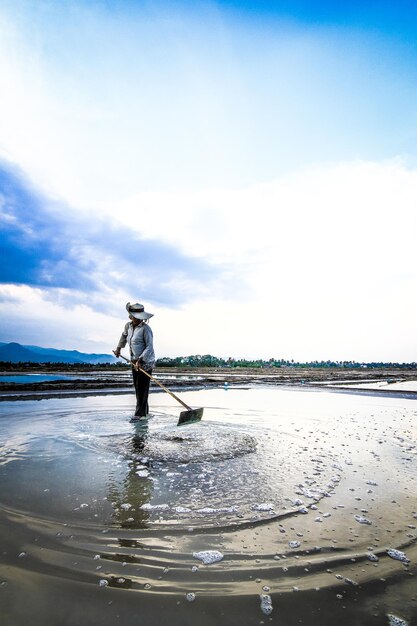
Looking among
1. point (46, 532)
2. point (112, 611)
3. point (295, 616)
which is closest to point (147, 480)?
point (46, 532)

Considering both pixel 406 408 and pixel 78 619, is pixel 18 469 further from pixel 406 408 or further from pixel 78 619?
pixel 406 408

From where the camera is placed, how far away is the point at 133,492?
3600 mm

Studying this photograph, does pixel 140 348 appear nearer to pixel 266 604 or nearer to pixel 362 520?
pixel 362 520

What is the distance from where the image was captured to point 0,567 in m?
2.18

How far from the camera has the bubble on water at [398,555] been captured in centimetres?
242

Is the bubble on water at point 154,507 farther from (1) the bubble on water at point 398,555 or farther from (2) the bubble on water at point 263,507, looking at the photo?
(1) the bubble on water at point 398,555

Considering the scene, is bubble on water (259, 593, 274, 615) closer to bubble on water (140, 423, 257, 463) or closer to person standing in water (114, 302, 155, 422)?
bubble on water (140, 423, 257, 463)

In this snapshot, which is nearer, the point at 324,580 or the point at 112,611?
the point at 112,611

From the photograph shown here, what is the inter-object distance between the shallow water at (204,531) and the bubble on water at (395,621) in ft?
0.10

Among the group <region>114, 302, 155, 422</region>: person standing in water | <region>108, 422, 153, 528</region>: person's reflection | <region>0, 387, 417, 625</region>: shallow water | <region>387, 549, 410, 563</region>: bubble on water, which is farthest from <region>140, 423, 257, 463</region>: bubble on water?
<region>387, 549, 410, 563</region>: bubble on water

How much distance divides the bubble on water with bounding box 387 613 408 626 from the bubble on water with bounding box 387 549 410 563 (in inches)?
26.7

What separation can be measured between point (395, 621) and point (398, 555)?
2.54 ft

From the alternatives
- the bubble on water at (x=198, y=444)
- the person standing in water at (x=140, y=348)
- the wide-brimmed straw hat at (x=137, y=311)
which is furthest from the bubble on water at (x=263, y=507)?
the wide-brimmed straw hat at (x=137, y=311)

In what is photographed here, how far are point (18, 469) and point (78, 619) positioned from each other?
122 inches
